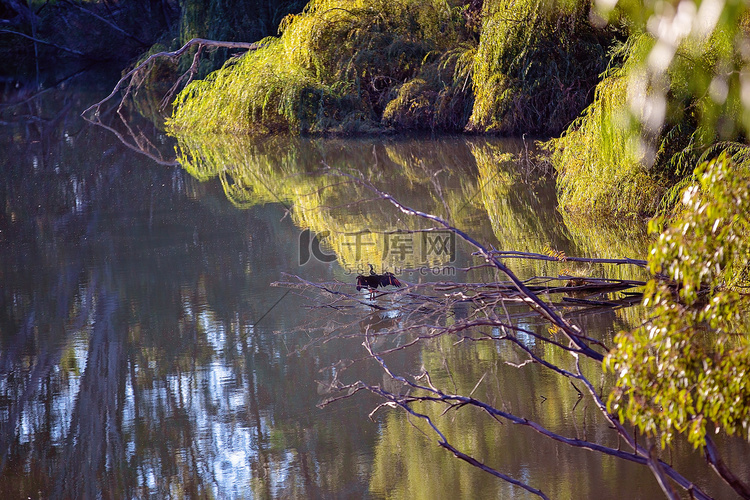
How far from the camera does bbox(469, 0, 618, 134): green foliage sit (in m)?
10.4

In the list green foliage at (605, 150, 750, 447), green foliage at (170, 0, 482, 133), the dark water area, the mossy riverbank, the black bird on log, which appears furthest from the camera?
green foliage at (170, 0, 482, 133)

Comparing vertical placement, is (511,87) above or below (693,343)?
above

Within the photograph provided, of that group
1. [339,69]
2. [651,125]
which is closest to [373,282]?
[651,125]

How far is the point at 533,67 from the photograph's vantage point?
35.1ft

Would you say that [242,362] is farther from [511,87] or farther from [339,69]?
[339,69]

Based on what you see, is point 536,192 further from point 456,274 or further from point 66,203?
point 66,203

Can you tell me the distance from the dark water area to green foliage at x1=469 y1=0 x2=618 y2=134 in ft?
8.02

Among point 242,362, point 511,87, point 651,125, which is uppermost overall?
point 511,87

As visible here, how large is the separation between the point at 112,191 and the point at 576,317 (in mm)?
6081

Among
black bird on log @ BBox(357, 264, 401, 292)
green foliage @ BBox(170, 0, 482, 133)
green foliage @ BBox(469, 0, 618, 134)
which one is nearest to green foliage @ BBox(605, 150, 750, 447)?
black bird on log @ BBox(357, 264, 401, 292)

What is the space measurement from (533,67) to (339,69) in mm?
3179

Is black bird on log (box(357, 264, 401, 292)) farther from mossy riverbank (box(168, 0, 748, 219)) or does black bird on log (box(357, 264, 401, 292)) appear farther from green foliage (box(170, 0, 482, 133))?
green foliage (box(170, 0, 482, 133))

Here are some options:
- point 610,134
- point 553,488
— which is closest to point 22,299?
point 553,488

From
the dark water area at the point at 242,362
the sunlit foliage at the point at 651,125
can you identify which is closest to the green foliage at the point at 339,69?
the dark water area at the point at 242,362
